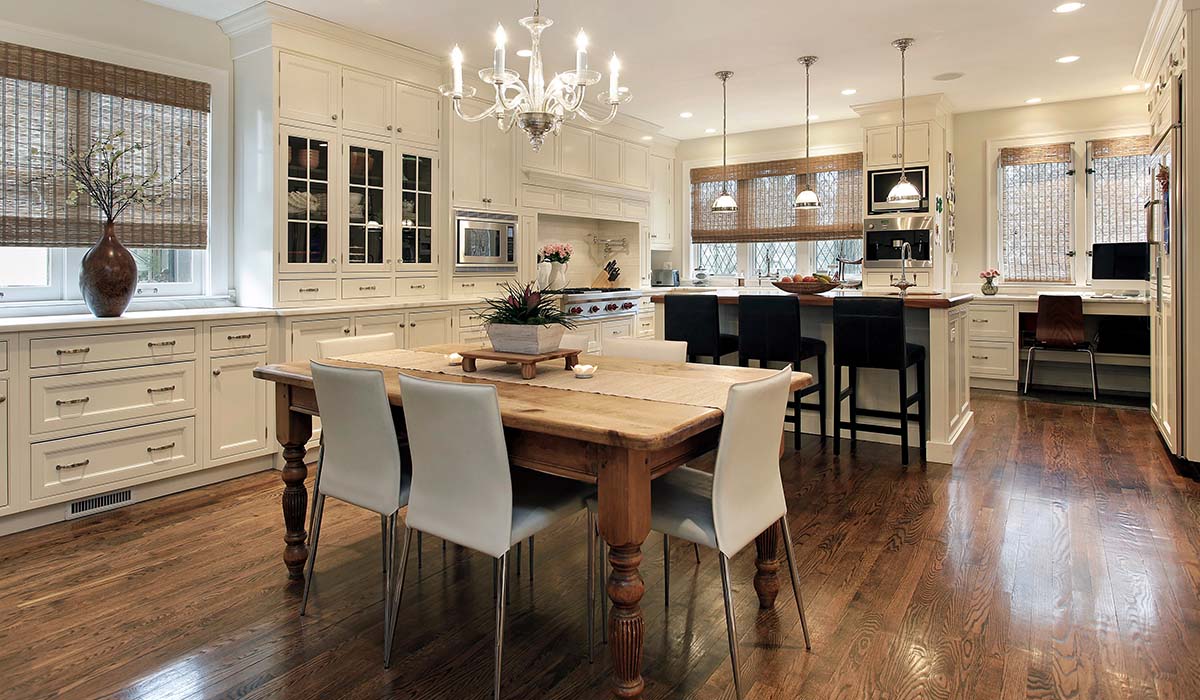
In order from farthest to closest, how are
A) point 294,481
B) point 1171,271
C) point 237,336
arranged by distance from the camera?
point 1171,271, point 237,336, point 294,481

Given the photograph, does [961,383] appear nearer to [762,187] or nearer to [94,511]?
[762,187]

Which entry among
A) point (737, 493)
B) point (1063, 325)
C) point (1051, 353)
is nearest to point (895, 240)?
point (1063, 325)

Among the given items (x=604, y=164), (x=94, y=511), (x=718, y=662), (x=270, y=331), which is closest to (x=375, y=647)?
(x=718, y=662)

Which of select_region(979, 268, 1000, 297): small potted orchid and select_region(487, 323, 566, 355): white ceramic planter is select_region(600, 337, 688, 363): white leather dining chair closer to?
select_region(487, 323, 566, 355): white ceramic planter

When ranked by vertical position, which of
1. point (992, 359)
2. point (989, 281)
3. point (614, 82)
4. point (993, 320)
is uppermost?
point (614, 82)

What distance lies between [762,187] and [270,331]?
561cm

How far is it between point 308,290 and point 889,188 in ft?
17.5

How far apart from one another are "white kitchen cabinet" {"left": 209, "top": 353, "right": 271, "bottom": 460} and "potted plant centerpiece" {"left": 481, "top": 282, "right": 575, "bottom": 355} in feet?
6.42

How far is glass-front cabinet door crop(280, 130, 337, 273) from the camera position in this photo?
4145mm

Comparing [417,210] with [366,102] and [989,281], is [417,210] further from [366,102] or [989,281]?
[989,281]

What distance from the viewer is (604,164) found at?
22.7 feet

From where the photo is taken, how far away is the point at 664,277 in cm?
835

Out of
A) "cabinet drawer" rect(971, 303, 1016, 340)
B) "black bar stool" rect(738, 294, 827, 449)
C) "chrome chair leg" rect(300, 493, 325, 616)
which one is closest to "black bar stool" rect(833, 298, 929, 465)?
"black bar stool" rect(738, 294, 827, 449)

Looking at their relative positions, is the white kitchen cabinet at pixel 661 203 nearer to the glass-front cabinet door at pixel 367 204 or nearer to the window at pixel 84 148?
the glass-front cabinet door at pixel 367 204
